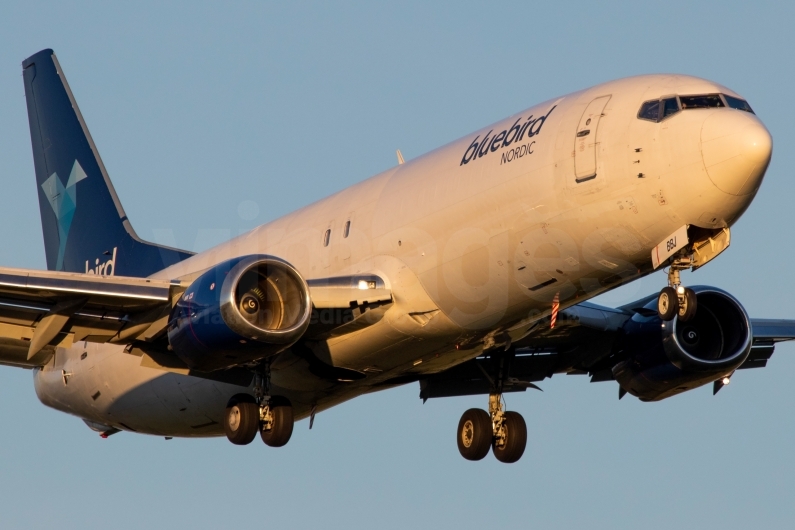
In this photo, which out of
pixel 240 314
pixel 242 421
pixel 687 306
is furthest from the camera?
pixel 242 421

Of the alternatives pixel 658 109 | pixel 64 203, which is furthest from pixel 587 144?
pixel 64 203

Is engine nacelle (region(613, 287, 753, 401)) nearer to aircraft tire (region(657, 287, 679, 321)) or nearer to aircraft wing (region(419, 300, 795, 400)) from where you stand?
aircraft wing (region(419, 300, 795, 400))

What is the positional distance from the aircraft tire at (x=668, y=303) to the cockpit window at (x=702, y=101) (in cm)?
306

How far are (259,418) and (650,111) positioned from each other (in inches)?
412

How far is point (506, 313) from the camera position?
25672 millimetres

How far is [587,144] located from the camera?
77.6 feet

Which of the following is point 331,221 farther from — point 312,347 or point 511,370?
point 511,370

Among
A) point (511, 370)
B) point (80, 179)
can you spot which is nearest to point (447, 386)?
point (511, 370)

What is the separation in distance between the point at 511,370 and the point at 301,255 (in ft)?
20.2

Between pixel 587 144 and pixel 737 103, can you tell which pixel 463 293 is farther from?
pixel 737 103

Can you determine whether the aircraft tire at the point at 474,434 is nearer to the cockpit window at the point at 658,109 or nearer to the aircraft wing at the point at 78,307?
the aircraft wing at the point at 78,307

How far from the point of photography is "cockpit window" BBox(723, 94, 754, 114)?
76.0 feet

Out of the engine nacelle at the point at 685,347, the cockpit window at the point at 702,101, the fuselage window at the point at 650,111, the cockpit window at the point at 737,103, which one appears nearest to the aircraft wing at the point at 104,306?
the fuselage window at the point at 650,111

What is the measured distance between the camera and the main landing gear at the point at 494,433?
30312 millimetres
